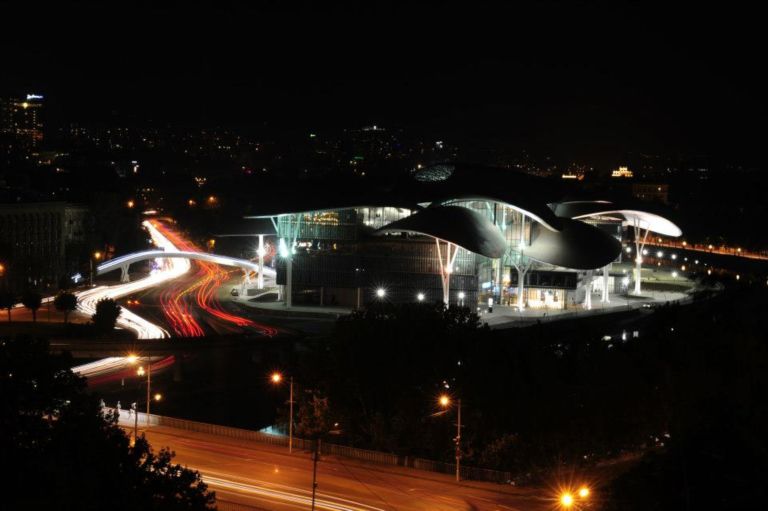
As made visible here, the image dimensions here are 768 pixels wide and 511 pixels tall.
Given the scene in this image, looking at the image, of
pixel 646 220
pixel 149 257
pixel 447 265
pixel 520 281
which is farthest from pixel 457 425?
pixel 149 257

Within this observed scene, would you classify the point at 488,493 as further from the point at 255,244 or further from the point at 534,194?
the point at 255,244

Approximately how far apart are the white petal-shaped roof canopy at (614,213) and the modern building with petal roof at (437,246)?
10.1ft

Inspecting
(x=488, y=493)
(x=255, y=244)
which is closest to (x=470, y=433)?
(x=488, y=493)

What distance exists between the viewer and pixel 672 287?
84500mm

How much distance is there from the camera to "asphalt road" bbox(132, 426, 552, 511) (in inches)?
1068

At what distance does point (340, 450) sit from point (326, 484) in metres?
4.28

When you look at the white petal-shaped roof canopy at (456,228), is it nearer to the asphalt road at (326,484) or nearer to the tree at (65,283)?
the tree at (65,283)

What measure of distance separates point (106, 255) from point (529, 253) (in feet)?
160

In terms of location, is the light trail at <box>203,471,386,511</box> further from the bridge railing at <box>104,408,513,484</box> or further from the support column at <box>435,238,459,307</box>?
the support column at <box>435,238,459,307</box>

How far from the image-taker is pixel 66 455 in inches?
818

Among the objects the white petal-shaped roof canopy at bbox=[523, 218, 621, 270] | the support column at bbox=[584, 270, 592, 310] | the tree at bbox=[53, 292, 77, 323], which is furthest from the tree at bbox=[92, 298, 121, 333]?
the support column at bbox=[584, 270, 592, 310]

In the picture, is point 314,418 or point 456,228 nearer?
point 314,418

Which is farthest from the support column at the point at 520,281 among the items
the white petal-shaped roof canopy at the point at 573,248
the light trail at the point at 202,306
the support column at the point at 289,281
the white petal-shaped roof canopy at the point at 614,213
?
the light trail at the point at 202,306

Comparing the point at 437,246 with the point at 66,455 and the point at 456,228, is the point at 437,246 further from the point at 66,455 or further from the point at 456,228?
the point at 66,455
